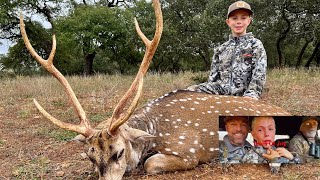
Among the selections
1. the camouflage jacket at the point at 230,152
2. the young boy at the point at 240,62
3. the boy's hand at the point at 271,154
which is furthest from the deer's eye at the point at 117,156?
the young boy at the point at 240,62

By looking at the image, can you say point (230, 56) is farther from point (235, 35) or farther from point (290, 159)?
point (290, 159)

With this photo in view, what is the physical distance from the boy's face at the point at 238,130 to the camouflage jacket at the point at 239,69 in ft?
3.53

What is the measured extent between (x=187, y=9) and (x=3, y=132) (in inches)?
948

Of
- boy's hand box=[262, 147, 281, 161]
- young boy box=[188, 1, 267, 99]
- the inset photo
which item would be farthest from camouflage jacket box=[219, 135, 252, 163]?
young boy box=[188, 1, 267, 99]

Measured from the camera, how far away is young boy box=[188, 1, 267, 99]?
5207mm

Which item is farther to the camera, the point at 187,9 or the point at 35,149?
the point at 187,9

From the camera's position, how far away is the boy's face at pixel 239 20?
5355 millimetres

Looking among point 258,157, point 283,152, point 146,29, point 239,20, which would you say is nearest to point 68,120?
point 239,20

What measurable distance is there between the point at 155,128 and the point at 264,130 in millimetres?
1226

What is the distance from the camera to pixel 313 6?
22266mm

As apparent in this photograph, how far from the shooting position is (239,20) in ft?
17.7

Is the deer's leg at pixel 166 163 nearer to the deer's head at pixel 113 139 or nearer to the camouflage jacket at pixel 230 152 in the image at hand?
the deer's head at pixel 113 139

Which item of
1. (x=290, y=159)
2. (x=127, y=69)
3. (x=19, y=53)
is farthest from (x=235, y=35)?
(x=127, y=69)

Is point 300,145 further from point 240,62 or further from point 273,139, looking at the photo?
point 240,62
